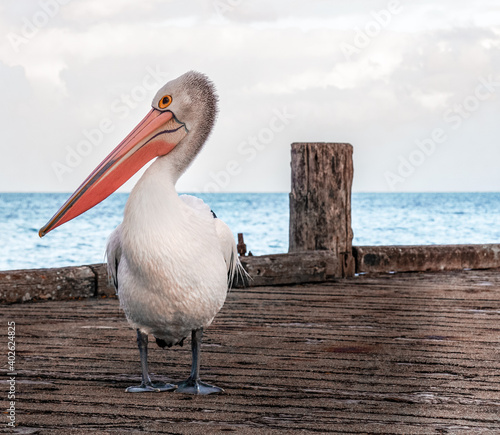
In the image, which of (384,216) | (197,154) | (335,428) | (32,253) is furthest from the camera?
(384,216)

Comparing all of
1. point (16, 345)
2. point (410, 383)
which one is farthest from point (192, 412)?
point (16, 345)

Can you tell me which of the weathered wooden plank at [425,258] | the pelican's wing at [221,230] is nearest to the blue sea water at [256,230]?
the weathered wooden plank at [425,258]

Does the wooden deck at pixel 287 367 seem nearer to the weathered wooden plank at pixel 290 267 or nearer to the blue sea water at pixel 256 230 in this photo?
the weathered wooden plank at pixel 290 267

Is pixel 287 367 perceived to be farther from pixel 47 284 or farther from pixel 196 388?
pixel 47 284

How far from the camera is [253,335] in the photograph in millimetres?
4309

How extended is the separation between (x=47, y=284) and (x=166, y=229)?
2.77 meters

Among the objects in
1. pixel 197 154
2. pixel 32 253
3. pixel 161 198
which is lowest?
pixel 32 253

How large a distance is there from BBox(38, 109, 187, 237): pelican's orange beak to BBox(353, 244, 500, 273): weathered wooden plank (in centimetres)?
373

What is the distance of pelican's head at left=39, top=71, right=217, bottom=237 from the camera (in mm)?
3100

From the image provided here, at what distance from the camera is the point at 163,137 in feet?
10.4

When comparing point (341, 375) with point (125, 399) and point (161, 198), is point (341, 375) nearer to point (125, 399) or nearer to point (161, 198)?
point (125, 399)

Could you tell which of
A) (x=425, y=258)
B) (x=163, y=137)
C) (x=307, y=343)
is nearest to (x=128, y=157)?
(x=163, y=137)

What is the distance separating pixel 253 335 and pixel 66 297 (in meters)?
1.86

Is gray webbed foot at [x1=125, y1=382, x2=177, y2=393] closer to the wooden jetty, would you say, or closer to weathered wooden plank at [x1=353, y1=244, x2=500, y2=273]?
the wooden jetty
